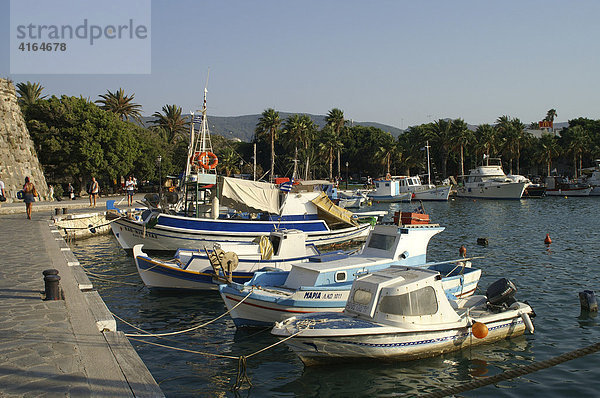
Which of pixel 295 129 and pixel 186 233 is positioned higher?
pixel 295 129

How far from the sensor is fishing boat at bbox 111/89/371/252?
26359 mm

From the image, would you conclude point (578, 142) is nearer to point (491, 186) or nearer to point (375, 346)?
point (491, 186)

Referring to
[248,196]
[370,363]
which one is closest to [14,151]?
[248,196]

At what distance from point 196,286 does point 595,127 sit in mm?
102468

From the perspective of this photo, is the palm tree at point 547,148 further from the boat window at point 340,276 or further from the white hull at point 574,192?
the boat window at point 340,276

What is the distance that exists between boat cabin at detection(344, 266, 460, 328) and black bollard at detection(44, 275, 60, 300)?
711cm

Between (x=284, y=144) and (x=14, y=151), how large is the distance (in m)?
44.5

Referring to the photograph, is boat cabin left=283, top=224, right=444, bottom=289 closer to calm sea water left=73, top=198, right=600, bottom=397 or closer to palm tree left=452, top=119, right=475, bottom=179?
calm sea water left=73, top=198, right=600, bottom=397

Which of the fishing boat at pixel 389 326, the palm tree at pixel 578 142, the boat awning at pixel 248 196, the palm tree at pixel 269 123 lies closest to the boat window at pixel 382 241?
the fishing boat at pixel 389 326

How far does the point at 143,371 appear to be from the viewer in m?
8.27

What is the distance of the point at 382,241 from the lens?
1714cm

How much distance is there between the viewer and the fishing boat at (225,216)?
26.4 metres

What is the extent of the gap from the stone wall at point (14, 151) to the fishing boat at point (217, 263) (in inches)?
1340

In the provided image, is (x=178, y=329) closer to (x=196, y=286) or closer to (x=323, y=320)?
(x=196, y=286)
